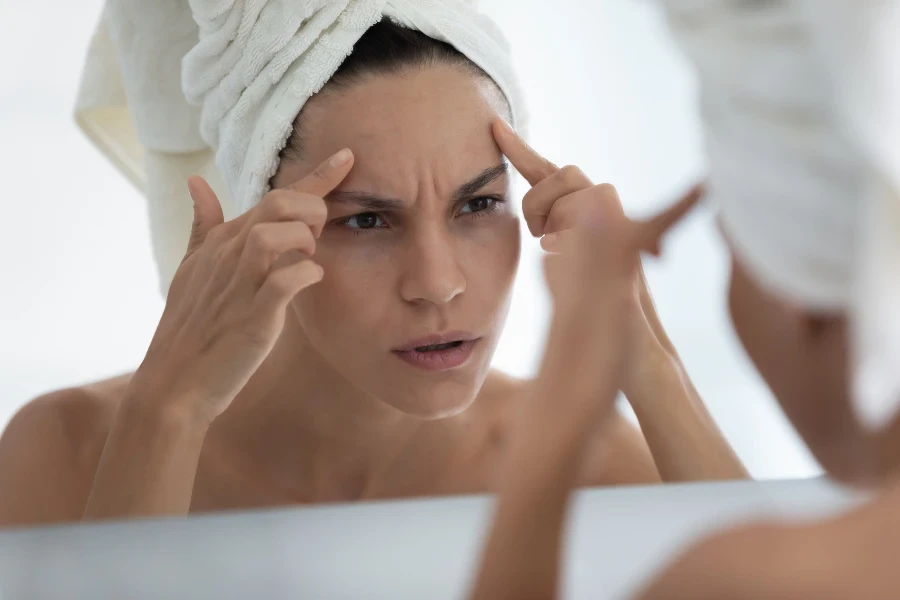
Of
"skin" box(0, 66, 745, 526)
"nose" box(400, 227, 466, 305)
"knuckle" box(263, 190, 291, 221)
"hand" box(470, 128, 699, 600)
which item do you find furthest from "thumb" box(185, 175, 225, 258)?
"hand" box(470, 128, 699, 600)

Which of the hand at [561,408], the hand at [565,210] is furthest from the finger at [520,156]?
the hand at [561,408]

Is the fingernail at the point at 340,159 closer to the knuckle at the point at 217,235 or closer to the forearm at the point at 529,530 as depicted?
the knuckle at the point at 217,235

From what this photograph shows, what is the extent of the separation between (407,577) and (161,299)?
574 mm

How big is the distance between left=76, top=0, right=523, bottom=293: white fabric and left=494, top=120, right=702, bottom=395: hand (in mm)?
89

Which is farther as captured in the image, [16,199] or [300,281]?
[16,199]

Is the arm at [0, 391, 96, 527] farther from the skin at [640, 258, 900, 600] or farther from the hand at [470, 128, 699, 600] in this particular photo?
the skin at [640, 258, 900, 600]

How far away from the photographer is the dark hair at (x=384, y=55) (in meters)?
0.95

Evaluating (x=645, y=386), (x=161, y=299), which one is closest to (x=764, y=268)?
(x=645, y=386)

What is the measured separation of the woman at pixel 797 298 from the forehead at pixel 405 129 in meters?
0.44

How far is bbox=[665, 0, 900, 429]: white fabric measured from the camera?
0.39 m

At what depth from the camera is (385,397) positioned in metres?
0.99

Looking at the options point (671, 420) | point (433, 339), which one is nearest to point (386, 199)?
point (433, 339)

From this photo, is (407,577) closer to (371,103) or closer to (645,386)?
(645,386)

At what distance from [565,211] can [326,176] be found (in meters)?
0.24
